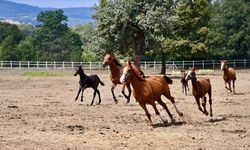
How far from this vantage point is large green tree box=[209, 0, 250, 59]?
73.8 m

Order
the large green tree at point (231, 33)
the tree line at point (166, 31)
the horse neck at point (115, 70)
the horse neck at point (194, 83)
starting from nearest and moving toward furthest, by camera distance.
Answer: the horse neck at point (194, 83) → the horse neck at point (115, 70) → the tree line at point (166, 31) → the large green tree at point (231, 33)

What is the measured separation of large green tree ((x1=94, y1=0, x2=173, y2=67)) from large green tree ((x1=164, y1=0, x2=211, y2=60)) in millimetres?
9997

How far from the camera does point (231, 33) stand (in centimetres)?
7475

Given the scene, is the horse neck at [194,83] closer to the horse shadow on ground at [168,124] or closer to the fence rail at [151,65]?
the horse shadow on ground at [168,124]

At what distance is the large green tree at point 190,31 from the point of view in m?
60.3

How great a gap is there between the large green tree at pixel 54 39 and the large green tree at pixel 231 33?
150 feet

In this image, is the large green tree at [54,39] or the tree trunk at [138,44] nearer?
the tree trunk at [138,44]

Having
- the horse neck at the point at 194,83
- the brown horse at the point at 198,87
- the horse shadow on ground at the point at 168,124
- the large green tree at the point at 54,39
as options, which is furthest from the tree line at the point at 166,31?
the horse shadow on ground at the point at 168,124

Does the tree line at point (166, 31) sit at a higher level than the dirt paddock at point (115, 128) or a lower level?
higher

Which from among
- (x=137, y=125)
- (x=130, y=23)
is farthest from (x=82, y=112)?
(x=130, y=23)

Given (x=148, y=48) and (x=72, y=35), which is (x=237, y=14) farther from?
(x=72, y=35)

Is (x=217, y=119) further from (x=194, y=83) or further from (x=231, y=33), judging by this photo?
(x=231, y=33)

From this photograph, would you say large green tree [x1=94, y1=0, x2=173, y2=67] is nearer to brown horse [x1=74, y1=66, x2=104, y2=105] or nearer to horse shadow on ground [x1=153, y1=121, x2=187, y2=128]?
brown horse [x1=74, y1=66, x2=104, y2=105]

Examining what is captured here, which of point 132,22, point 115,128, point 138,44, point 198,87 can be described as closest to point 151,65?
point 138,44
